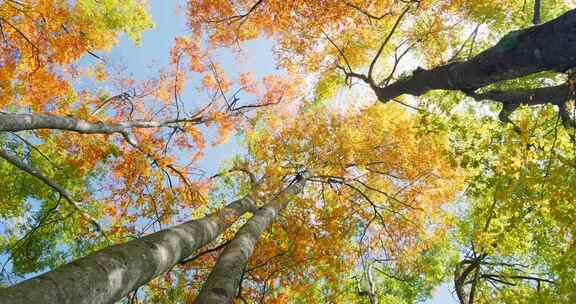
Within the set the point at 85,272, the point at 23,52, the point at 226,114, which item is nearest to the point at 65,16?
the point at 23,52

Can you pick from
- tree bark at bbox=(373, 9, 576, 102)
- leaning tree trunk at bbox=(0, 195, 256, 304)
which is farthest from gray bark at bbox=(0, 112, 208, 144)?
tree bark at bbox=(373, 9, 576, 102)

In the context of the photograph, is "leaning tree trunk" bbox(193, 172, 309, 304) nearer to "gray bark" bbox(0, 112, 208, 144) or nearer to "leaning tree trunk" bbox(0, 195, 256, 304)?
"leaning tree trunk" bbox(0, 195, 256, 304)

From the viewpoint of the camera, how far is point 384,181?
1260 centimetres

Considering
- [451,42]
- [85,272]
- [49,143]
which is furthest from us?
[49,143]

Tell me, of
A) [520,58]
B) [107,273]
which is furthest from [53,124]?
[520,58]

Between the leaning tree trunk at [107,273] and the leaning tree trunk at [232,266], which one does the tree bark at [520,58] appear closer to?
the leaning tree trunk at [232,266]

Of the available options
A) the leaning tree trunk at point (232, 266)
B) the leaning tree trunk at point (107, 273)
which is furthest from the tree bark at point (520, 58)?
the leaning tree trunk at point (107, 273)

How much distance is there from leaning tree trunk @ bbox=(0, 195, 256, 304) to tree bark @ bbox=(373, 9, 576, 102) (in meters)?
4.17

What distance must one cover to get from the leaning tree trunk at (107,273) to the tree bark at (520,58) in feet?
13.7

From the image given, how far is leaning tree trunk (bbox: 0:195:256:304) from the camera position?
1.96 metres

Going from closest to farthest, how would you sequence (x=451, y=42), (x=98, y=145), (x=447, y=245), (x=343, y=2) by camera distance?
(x=343, y=2), (x=98, y=145), (x=451, y=42), (x=447, y=245)

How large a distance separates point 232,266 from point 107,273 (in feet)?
5.69

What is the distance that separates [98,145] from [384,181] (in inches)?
396

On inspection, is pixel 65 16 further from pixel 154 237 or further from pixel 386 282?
pixel 386 282
